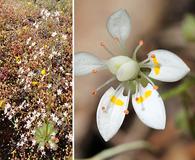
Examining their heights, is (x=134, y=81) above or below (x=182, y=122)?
above

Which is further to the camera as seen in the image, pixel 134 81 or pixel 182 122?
pixel 182 122

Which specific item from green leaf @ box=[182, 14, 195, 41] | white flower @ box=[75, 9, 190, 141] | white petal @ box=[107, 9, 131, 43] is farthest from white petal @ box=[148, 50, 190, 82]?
green leaf @ box=[182, 14, 195, 41]

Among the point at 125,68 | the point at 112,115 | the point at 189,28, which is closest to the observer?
the point at 125,68

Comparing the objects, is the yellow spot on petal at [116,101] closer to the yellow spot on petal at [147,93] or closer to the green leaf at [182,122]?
the yellow spot on petal at [147,93]

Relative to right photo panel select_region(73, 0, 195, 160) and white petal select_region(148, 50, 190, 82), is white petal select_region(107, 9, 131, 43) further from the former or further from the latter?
white petal select_region(148, 50, 190, 82)

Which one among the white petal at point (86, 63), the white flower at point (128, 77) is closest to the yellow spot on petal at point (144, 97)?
the white flower at point (128, 77)

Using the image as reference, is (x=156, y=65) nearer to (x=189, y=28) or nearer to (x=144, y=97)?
(x=144, y=97)

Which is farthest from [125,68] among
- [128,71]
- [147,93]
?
[147,93]
